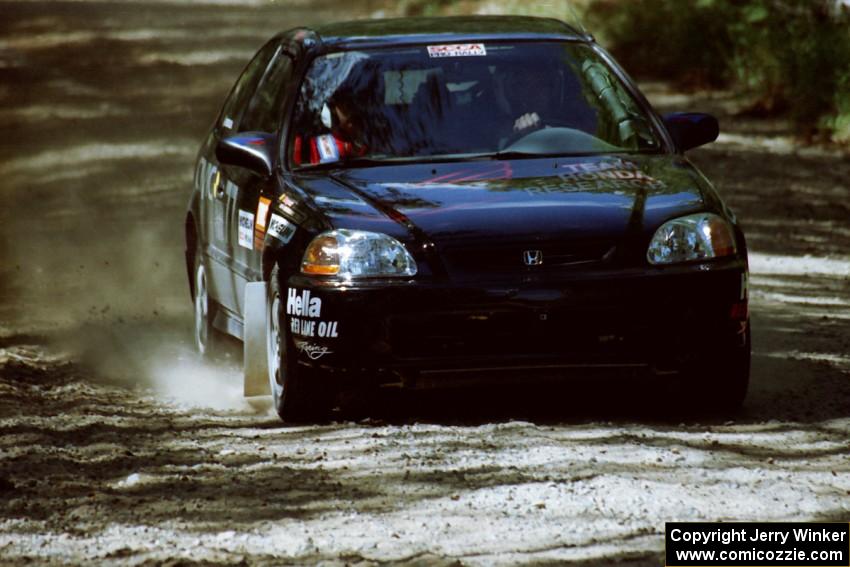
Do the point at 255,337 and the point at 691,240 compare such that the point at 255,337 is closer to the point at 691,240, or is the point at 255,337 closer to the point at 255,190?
the point at 255,190

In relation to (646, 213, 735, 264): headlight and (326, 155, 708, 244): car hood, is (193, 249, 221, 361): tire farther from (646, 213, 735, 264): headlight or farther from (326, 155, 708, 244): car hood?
(646, 213, 735, 264): headlight

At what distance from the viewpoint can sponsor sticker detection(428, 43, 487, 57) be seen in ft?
28.0

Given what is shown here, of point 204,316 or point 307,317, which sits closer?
point 307,317

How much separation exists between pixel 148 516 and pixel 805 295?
22.0 feet

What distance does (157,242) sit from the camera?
48.5 feet

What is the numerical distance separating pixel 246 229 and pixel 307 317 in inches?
50.2

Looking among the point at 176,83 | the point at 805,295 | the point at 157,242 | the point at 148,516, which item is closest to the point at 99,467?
the point at 148,516

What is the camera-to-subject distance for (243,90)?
9828 mm

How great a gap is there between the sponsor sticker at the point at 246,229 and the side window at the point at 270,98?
47cm

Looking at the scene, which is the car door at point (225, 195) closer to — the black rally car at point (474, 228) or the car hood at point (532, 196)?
the black rally car at point (474, 228)

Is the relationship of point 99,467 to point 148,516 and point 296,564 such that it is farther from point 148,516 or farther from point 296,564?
point 296,564

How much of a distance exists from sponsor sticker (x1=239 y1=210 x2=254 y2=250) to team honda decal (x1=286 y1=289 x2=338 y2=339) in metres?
0.98

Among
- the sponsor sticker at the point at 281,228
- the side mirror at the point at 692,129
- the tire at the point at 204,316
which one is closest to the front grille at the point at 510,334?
the sponsor sticker at the point at 281,228

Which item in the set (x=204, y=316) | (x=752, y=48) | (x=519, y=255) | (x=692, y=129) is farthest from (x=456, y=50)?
(x=752, y=48)
